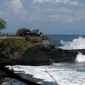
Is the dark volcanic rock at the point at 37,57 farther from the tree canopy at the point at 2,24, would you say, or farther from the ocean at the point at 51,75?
the tree canopy at the point at 2,24

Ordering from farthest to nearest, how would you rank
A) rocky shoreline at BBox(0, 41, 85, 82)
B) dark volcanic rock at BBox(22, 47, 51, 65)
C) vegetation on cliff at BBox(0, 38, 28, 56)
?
vegetation on cliff at BBox(0, 38, 28, 56)
dark volcanic rock at BBox(22, 47, 51, 65)
rocky shoreline at BBox(0, 41, 85, 82)

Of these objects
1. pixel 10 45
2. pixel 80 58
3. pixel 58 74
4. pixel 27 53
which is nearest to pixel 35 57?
pixel 27 53

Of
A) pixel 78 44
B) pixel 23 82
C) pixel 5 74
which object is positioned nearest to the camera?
pixel 23 82

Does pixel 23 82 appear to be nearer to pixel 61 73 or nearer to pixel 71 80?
pixel 71 80

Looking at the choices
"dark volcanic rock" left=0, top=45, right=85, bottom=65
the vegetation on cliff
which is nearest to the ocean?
"dark volcanic rock" left=0, top=45, right=85, bottom=65

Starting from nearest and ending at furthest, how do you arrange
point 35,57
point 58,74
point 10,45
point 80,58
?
point 58,74 < point 35,57 < point 10,45 < point 80,58

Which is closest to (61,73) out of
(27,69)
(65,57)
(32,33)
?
(27,69)

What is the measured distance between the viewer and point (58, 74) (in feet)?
178

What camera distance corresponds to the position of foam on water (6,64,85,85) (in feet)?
156

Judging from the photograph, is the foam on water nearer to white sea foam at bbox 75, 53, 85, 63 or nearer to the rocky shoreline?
the rocky shoreline

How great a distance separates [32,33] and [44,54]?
734 inches

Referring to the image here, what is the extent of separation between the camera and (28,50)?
213 feet

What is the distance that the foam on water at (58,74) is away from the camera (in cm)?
4757

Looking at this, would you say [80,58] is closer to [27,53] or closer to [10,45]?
[27,53]
